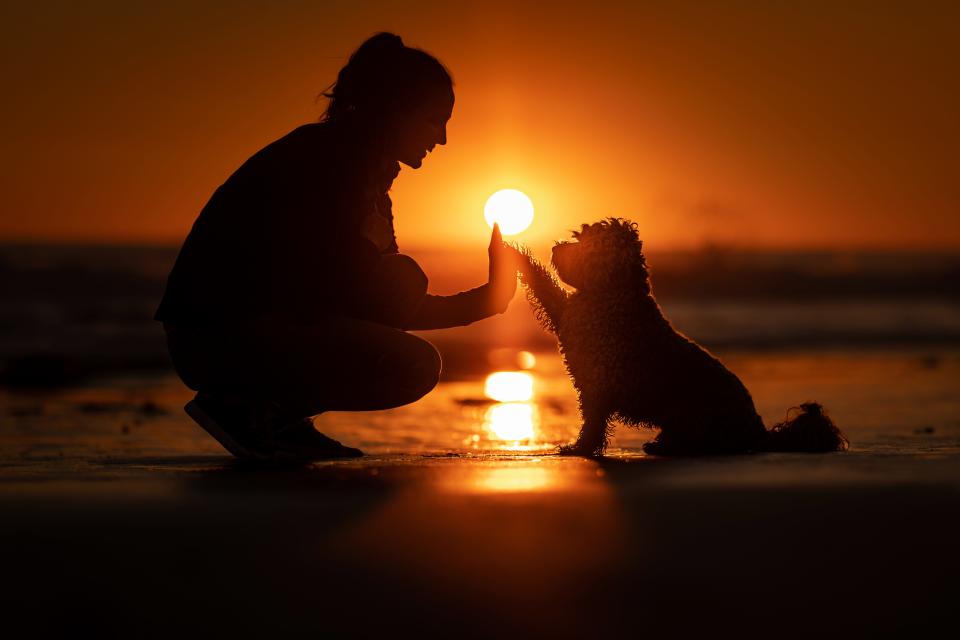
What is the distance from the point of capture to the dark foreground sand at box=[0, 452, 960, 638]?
98.6 inches

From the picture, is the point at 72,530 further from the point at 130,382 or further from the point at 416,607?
the point at 130,382

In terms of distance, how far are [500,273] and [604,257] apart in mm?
518

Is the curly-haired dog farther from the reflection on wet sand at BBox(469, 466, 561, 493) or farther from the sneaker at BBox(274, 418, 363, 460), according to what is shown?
the sneaker at BBox(274, 418, 363, 460)

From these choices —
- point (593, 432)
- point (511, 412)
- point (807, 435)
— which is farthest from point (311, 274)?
point (511, 412)

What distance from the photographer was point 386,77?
4203mm

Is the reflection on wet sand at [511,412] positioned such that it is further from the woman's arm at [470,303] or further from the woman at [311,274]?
the woman at [311,274]

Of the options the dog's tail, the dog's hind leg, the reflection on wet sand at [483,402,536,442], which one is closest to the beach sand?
the dog's tail

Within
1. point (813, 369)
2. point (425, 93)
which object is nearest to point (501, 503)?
point (425, 93)

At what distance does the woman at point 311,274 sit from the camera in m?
4.15

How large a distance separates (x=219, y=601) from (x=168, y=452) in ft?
11.7

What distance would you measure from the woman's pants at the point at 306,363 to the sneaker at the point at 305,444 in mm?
63

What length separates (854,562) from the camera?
9.18 feet

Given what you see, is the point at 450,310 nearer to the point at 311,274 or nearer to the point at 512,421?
the point at 311,274

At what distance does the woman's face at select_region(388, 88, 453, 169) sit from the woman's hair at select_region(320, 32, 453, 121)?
39 mm
